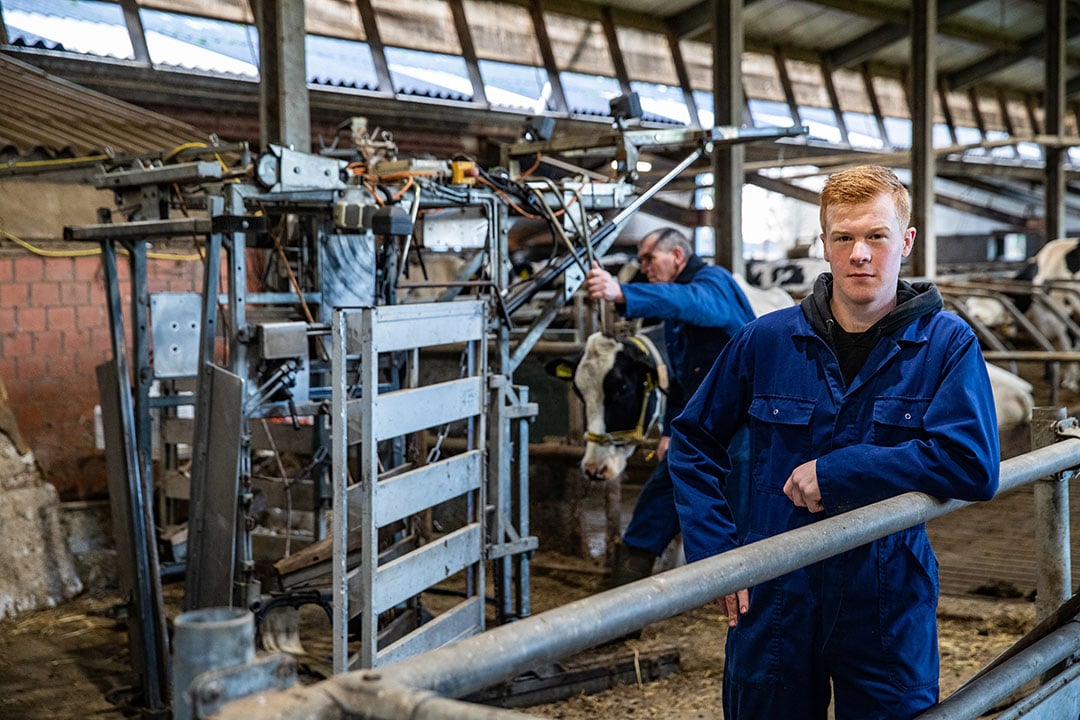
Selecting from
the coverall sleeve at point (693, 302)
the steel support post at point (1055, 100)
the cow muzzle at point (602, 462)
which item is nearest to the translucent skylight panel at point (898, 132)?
the steel support post at point (1055, 100)

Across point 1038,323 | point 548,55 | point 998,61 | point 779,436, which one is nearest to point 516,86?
point 548,55

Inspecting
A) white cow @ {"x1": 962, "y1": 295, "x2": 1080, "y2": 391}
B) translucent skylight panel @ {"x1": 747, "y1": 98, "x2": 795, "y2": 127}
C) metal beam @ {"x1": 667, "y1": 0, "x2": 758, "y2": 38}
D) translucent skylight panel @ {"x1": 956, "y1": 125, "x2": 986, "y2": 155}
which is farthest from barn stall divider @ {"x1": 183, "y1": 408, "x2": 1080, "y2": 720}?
translucent skylight panel @ {"x1": 956, "y1": 125, "x2": 986, "y2": 155}

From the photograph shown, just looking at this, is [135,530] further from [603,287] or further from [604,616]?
[604,616]

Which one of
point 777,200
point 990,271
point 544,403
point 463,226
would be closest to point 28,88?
point 544,403

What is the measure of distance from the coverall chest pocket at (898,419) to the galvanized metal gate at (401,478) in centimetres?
183

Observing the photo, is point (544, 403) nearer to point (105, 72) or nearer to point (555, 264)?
point (555, 264)

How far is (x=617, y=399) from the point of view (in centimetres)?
561

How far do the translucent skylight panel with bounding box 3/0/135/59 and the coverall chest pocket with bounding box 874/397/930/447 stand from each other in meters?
9.19

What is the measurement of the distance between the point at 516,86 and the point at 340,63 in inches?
90.8

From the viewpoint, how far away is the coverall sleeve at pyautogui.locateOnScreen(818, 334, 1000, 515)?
2207mm

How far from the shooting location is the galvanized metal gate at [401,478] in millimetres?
3719

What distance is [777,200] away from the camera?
27141 mm

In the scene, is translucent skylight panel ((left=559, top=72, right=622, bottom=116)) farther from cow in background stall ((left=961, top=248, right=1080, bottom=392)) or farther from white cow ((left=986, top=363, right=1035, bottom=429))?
white cow ((left=986, top=363, right=1035, bottom=429))

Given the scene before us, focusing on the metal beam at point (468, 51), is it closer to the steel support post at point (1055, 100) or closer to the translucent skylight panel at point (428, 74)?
the translucent skylight panel at point (428, 74)
